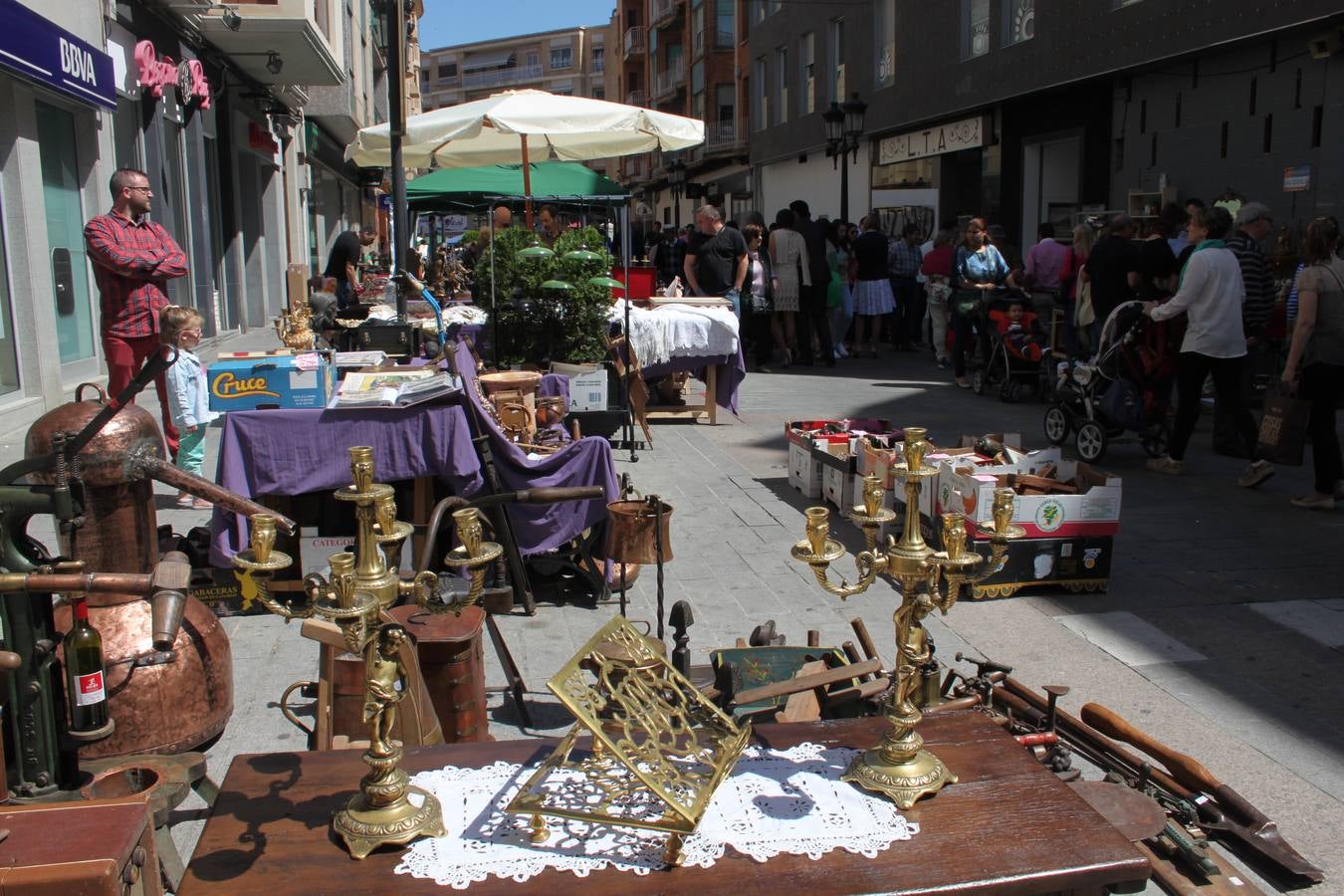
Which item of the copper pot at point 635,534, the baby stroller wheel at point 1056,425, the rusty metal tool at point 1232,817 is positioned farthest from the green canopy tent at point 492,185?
the rusty metal tool at point 1232,817

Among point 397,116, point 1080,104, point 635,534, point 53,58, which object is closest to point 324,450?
→ point 635,534

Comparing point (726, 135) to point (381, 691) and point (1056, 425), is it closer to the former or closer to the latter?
point (1056, 425)

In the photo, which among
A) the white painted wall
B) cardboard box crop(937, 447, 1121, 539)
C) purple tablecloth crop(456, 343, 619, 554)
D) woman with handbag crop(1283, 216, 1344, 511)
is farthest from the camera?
the white painted wall

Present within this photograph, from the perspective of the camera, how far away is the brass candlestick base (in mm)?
1868

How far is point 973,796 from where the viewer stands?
2055mm

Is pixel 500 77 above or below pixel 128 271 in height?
above

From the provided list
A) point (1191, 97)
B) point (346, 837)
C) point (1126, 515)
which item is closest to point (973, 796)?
point (346, 837)

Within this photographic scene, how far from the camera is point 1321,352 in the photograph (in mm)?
6898

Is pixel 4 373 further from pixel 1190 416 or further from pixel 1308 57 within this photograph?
pixel 1308 57

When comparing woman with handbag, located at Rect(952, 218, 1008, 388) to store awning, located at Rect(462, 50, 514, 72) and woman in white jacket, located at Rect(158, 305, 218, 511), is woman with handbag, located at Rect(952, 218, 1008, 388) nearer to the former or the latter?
woman in white jacket, located at Rect(158, 305, 218, 511)

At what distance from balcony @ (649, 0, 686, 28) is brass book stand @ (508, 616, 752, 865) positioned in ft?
144

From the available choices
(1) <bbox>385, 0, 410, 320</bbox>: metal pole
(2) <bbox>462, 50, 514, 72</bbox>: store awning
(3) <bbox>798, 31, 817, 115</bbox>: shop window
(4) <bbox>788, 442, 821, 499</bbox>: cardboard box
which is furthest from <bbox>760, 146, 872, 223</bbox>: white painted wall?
(2) <bbox>462, 50, 514, 72</bbox>: store awning

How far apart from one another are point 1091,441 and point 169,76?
10609mm

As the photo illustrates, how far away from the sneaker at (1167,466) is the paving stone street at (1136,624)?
10 centimetres
